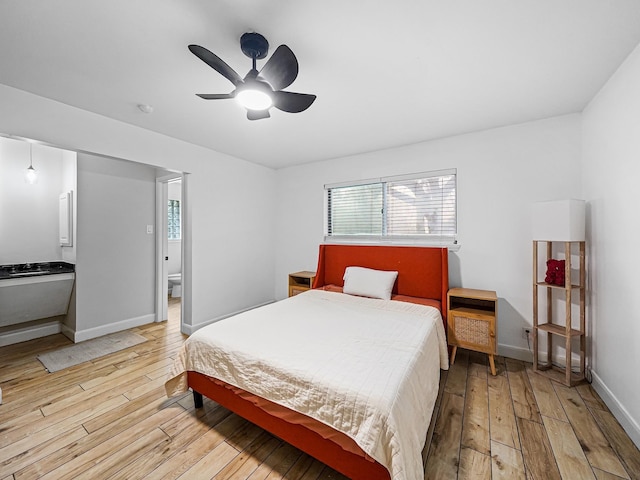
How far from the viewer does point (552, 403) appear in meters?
2.04

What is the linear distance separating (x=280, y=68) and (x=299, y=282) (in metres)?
3.08

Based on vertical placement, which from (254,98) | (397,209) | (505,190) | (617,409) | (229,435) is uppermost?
(254,98)

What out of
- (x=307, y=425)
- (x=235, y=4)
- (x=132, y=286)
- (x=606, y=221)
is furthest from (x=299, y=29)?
(x=132, y=286)

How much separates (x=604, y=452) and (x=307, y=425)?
176 centimetres

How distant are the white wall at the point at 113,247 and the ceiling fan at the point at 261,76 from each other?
2.62m

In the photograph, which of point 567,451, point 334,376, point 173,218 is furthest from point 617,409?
point 173,218

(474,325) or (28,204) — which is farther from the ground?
(28,204)

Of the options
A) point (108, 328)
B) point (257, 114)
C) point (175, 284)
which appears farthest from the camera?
point (175, 284)

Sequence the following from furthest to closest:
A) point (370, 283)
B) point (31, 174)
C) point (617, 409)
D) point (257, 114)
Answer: point (31, 174), point (370, 283), point (257, 114), point (617, 409)

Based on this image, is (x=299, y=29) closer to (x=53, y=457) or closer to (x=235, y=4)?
(x=235, y=4)

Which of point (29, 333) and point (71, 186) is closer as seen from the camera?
point (29, 333)

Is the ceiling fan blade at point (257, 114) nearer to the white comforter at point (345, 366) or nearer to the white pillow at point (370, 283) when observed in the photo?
the white comforter at point (345, 366)

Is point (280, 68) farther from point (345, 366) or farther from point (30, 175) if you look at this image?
point (30, 175)

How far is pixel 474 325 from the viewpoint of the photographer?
247 centimetres
